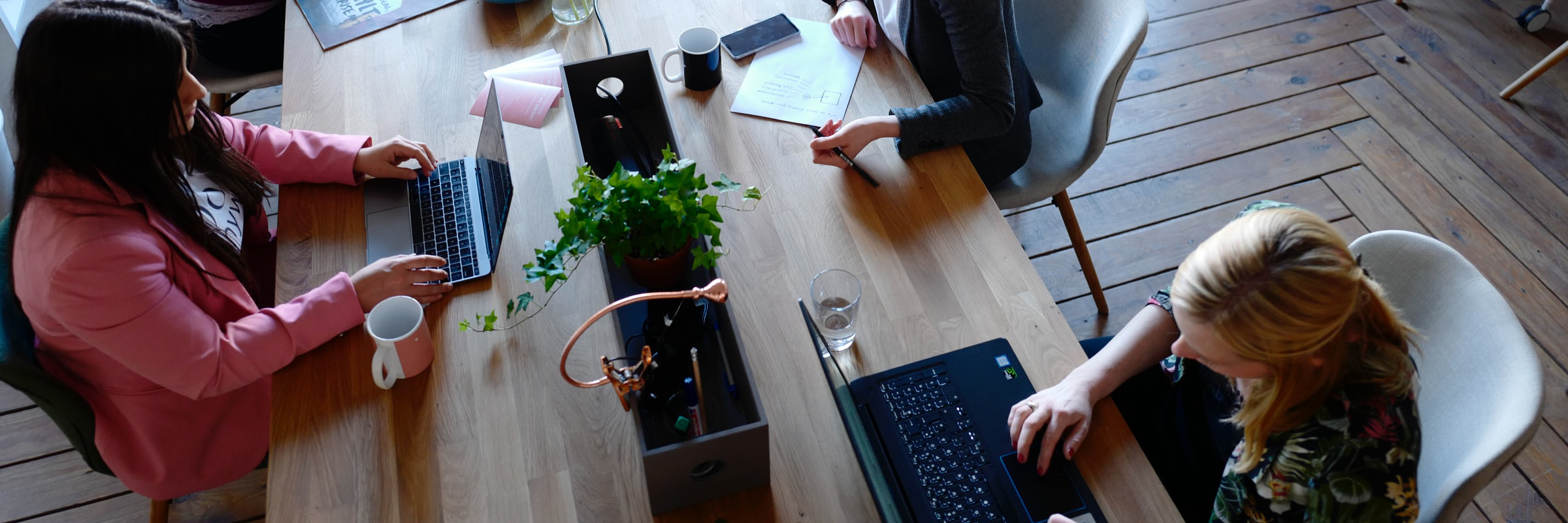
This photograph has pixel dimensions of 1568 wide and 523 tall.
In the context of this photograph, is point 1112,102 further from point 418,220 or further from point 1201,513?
point 418,220

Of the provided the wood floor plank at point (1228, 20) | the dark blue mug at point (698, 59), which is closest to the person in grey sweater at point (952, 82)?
the dark blue mug at point (698, 59)

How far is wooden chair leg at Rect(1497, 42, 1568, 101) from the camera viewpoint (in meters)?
2.61

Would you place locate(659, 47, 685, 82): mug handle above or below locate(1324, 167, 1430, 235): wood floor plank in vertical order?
above

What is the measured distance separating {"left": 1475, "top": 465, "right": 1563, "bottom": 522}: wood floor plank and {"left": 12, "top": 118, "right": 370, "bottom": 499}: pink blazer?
2.27 meters

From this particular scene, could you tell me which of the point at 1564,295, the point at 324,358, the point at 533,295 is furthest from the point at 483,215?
the point at 1564,295

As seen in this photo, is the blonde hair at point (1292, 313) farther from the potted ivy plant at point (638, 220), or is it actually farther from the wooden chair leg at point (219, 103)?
the wooden chair leg at point (219, 103)

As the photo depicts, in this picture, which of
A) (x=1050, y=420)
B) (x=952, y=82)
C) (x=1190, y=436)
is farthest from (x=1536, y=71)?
(x=1050, y=420)

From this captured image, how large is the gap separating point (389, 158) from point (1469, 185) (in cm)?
278

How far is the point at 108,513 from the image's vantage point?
6.33 ft

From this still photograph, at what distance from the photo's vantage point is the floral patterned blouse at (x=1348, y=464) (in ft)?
3.33

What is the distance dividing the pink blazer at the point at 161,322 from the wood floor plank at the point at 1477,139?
2926 millimetres

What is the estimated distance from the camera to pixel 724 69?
1.72 meters

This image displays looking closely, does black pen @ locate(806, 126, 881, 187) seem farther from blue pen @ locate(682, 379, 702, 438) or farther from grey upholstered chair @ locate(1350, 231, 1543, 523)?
grey upholstered chair @ locate(1350, 231, 1543, 523)

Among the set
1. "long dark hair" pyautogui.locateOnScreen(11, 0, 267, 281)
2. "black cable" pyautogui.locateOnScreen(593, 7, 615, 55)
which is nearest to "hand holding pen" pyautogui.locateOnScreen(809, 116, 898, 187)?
"black cable" pyautogui.locateOnScreen(593, 7, 615, 55)
